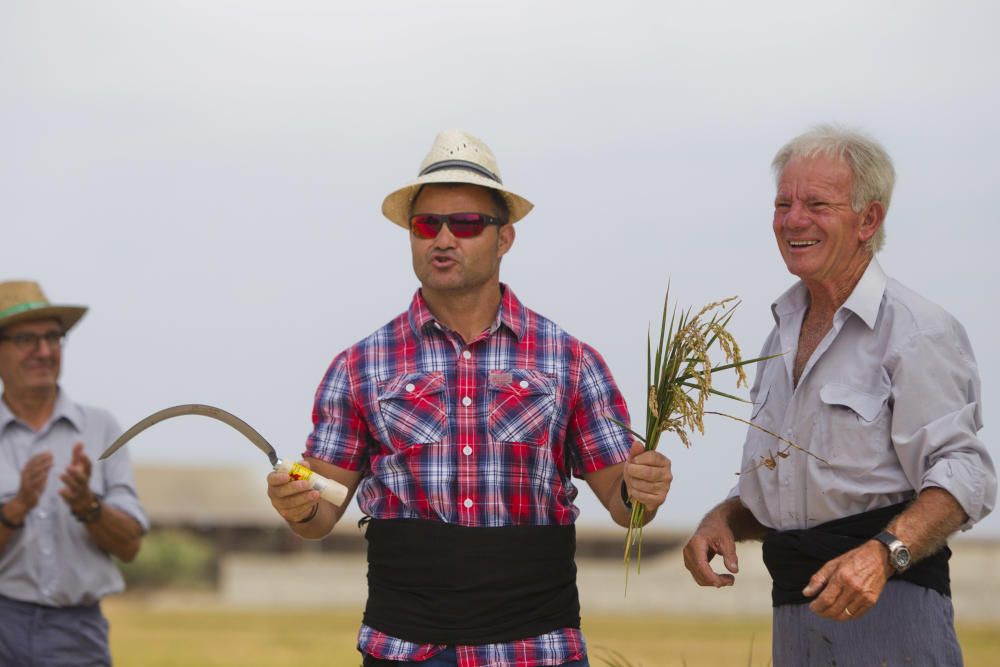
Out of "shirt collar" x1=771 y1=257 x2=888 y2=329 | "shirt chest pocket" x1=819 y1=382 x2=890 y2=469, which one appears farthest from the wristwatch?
"shirt collar" x1=771 y1=257 x2=888 y2=329

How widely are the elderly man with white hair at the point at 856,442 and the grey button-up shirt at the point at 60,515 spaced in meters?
3.48

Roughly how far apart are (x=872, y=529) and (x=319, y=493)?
170 centimetres

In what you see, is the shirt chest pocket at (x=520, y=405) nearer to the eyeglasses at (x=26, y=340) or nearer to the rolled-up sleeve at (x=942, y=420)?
the rolled-up sleeve at (x=942, y=420)

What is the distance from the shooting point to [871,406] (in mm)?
3982

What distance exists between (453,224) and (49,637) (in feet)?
10.7

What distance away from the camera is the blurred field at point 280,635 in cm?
1616

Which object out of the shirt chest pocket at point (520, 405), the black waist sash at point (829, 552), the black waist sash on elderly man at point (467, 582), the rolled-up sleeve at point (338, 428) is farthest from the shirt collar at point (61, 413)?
the black waist sash at point (829, 552)

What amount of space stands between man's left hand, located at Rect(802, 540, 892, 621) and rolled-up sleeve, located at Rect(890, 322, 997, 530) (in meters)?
0.28

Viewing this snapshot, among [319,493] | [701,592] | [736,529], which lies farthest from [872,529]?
[701,592]

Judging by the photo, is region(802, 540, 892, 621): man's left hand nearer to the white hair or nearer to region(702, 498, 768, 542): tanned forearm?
region(702, 498, 768, 542): tanned forearm

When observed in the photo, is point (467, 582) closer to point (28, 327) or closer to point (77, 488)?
point (77, 488)

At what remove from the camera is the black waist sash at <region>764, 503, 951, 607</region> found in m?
4.02

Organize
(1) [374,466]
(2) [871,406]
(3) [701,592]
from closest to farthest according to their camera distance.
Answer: (2) [871,406], (1) [374,466], (3) [701,592]

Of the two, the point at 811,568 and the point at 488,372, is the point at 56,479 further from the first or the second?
the point at 811,568
